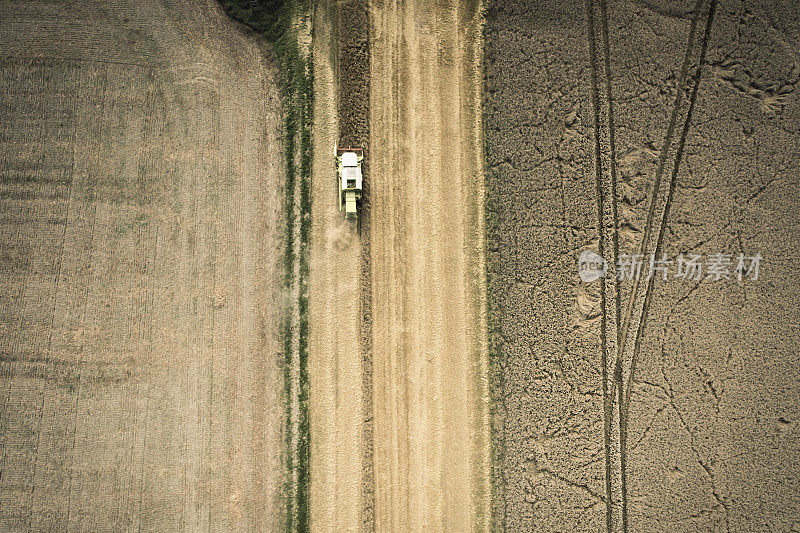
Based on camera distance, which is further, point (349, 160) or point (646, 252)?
point (646, 252)

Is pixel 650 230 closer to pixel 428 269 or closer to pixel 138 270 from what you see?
pixel 428 269

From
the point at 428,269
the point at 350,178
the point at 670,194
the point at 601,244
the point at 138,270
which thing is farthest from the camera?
the point at 670,194

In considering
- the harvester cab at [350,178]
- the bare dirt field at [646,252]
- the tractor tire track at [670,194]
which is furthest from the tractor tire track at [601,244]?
the harvester cab at [350,178]

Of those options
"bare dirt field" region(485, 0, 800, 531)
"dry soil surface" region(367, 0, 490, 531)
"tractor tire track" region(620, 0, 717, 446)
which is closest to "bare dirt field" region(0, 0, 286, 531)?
"dry soil surface" region(367, 0, 490, 531)

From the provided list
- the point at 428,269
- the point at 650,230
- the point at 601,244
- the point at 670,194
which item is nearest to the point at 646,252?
the point at 650,230

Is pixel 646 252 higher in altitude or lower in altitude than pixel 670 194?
lower

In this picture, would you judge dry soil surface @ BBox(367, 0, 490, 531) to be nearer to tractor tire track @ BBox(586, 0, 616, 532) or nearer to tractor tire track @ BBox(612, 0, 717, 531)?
tractor tire track @ BBox(586, 0, 616, 532)

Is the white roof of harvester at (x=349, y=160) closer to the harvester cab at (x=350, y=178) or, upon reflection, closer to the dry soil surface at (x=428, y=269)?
the harvester cab at (x=350, y=178)
